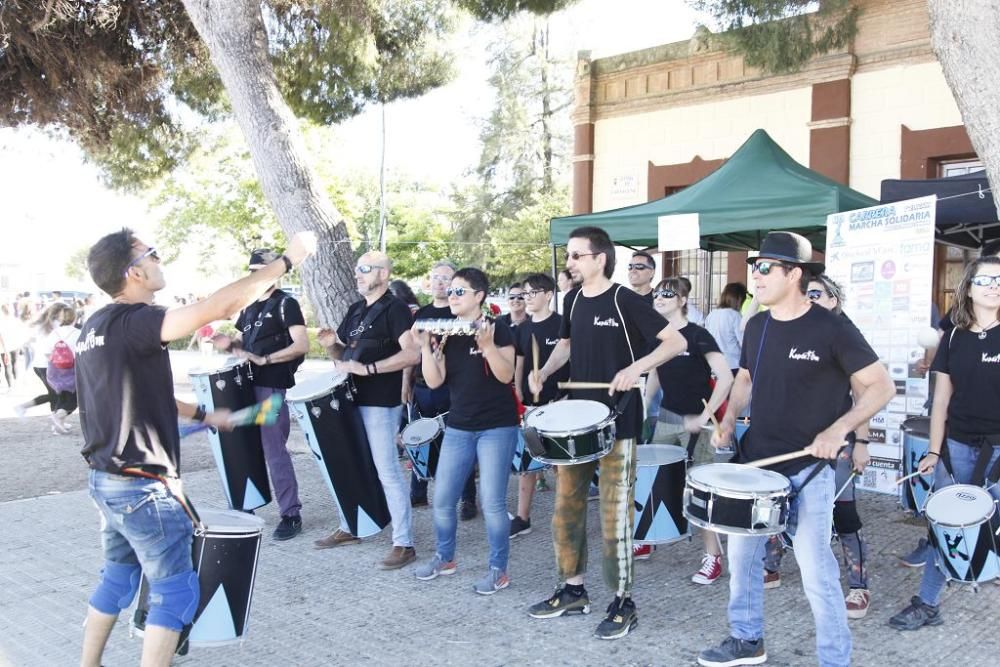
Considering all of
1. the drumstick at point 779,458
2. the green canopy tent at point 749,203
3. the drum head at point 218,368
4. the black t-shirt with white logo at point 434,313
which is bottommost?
the drumstick at point 779,458

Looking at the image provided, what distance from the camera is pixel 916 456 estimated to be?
496cm

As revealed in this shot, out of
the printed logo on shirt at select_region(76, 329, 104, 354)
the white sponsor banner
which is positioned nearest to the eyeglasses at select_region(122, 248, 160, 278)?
the printed logo on shirt at select_region(76, 329, 104, 354)

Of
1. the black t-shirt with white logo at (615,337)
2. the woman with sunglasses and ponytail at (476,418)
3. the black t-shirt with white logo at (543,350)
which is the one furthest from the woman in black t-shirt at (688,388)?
the woman with sunglasses and ponytail at (476,418)

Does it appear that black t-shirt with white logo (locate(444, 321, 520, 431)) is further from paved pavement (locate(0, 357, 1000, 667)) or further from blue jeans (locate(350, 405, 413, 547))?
paved pavement (locate(0, 357, 1000, 667))

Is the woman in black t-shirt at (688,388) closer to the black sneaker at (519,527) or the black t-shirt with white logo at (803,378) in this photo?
the black sneaker at (519,527)

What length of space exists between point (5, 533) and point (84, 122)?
7489mm

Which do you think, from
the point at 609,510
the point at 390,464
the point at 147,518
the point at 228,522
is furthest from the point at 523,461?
the point at 147,518

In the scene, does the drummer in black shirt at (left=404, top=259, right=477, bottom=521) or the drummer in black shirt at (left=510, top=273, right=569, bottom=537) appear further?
the drummer in black shirt at (left=404, top=259, right=477, bottom=521)

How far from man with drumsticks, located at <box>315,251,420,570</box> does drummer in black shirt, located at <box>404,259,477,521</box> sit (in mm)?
352

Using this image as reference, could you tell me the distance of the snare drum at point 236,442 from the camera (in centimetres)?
562

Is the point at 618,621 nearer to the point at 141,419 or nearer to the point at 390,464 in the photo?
the point at 390,464

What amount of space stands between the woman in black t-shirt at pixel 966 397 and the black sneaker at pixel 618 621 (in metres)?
1.30

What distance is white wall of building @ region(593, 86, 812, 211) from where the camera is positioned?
12.5 m

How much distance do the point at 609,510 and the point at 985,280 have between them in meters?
2.12
